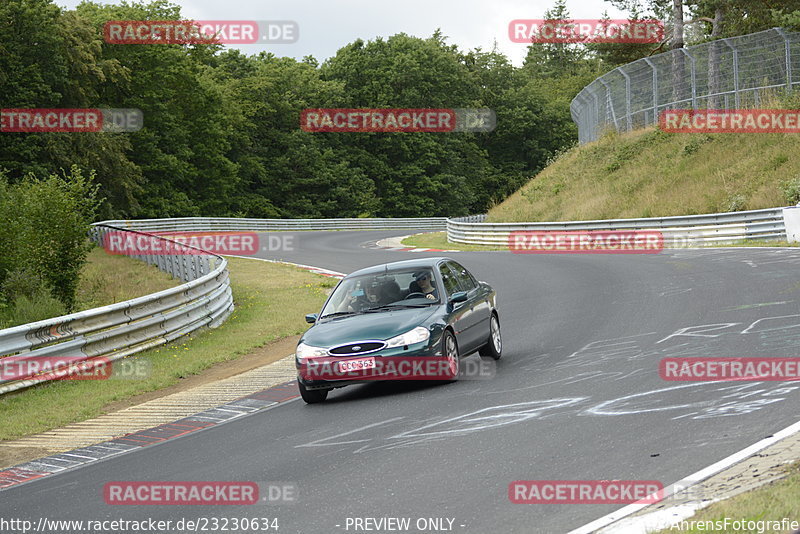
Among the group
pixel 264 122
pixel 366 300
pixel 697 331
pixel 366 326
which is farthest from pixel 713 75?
pixel 264 122

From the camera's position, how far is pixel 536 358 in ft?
38.9

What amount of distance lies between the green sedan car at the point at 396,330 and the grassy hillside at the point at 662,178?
20573 mm

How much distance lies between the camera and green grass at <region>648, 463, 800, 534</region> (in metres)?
4.79

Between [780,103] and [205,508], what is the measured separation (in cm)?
3376

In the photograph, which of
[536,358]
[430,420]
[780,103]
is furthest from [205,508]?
[780,103]

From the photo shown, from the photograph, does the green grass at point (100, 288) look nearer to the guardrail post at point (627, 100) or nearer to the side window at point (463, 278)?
the side window at point (463, 278)

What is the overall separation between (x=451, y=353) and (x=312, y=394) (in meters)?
1.59

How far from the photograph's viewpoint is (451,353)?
1068 centimetres

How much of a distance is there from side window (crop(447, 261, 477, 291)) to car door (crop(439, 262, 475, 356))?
0.33 meters

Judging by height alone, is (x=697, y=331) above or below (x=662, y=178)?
below

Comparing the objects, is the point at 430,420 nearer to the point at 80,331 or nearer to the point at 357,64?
the point at 80,331

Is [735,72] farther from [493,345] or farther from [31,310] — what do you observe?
[31,310]

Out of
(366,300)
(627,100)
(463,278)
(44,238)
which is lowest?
(366,300)

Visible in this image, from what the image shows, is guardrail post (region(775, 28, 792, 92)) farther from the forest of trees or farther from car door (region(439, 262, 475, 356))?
car door (region(439, 262, 475, 356))
